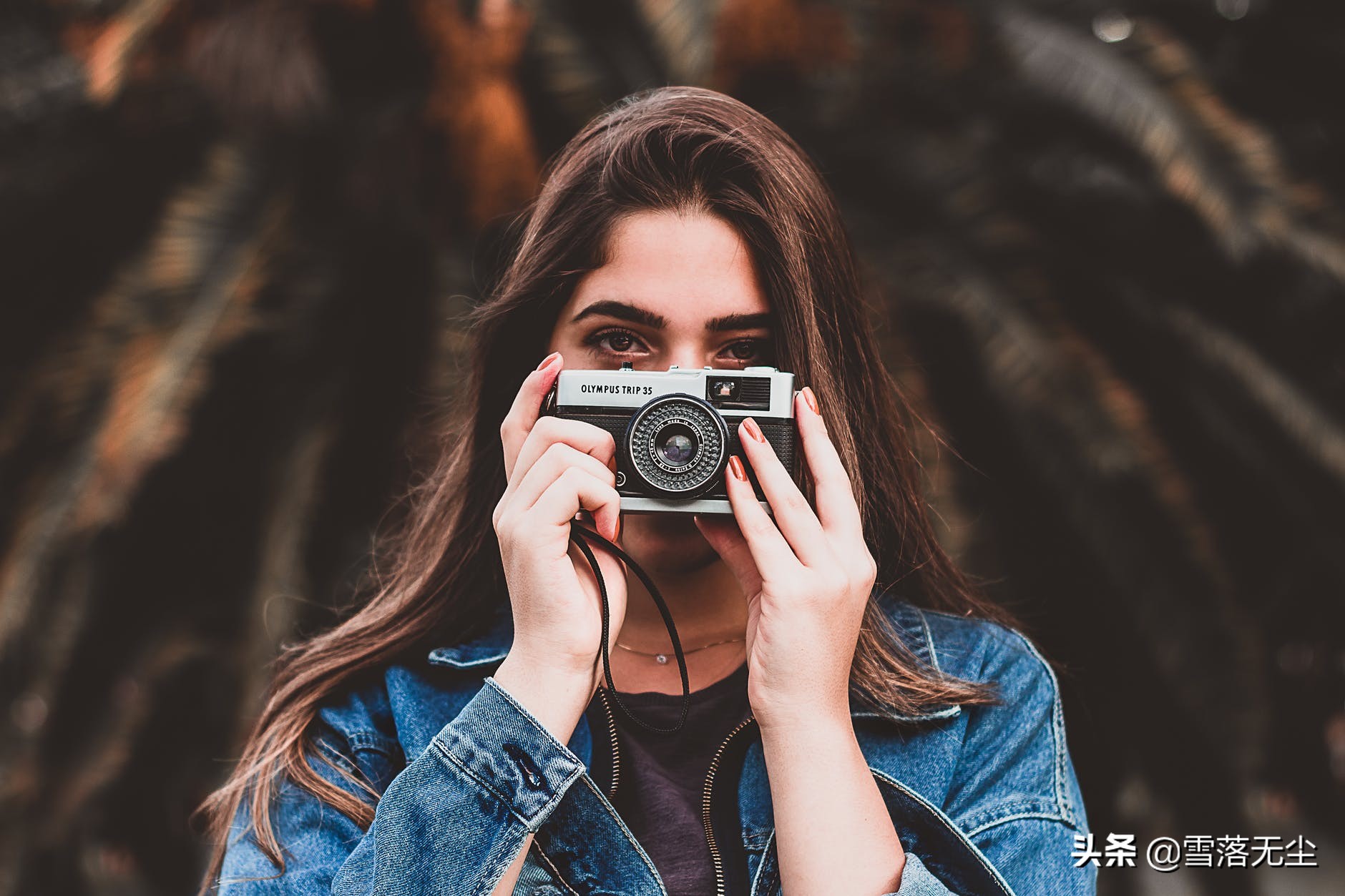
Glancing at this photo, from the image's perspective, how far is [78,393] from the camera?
4.01 m

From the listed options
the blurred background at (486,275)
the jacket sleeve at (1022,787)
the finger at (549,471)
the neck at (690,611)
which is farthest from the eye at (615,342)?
the blurred background at (486,275)

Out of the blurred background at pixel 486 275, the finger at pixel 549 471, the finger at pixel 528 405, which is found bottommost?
the finger at pixel 549 471

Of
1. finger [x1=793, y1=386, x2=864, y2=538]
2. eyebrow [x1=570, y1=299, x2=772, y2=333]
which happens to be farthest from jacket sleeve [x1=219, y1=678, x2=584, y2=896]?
eyebrow [x1=570, y1=299, x2=772, y2=333]

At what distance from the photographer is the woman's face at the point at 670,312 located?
5.89 feet

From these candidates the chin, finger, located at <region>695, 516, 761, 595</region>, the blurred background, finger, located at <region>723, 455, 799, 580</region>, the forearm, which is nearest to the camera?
the forearm

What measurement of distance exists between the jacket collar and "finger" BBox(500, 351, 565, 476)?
1.12 ft

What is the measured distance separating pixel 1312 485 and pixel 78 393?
4.24 meters

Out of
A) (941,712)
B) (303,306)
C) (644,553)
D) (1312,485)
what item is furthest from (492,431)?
(1312,485)

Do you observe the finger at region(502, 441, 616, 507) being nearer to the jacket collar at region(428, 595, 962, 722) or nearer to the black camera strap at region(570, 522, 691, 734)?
the black camera strap at region(570, 522, 691, 734)

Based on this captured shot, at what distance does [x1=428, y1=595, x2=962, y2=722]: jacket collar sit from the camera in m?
1.90

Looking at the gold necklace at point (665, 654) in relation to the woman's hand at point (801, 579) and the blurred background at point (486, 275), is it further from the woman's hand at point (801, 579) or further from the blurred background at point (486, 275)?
the blurred background at point (486, 275)

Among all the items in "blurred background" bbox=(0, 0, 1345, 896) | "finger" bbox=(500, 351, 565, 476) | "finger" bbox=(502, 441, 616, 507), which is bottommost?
"finger" bbox=(502, 441, 616, 507)

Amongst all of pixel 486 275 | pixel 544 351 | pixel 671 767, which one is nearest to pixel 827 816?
pixel 671 767

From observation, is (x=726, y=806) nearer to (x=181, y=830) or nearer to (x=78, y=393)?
(x=78, y=393)
